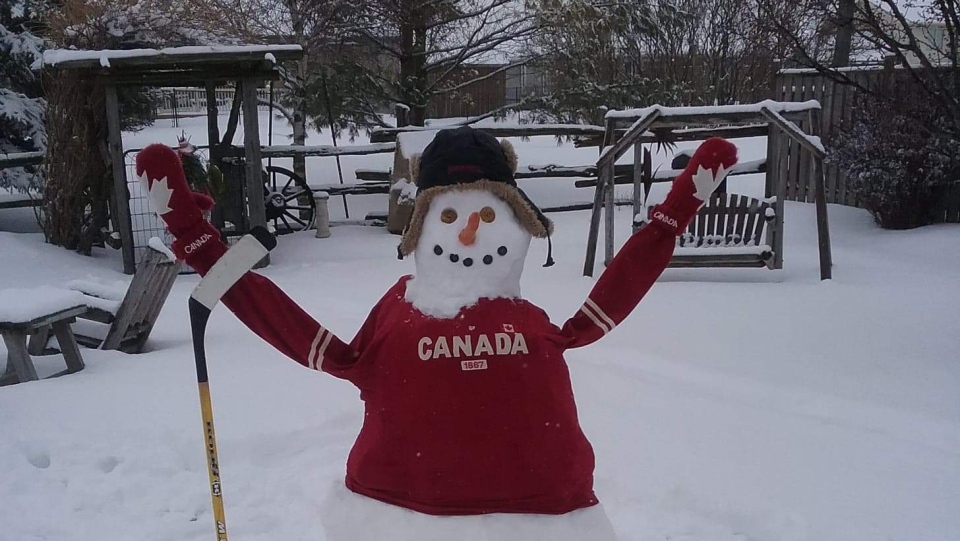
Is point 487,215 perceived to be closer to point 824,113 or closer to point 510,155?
point 510,155

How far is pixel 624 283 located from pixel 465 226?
0.49 m

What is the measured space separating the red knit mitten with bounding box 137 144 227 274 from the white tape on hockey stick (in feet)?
0.31

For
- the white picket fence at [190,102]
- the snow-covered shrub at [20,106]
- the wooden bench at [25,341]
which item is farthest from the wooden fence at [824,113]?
the white picket fence at [190,102]

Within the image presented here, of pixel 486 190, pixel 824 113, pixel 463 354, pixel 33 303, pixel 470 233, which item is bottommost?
pixel 33 303

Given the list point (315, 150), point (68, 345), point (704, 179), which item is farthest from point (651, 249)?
point (315, 150)

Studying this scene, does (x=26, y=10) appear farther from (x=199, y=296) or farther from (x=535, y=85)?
(x=199, y=296)

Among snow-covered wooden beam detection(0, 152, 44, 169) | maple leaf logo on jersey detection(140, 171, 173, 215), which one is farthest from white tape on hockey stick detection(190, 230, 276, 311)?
snow-covered wooden beam detection(0, 152, 44, 169)

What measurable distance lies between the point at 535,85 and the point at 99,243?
8.18 meters

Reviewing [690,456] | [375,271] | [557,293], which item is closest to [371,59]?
[375,271]

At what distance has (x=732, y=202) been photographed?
769cm

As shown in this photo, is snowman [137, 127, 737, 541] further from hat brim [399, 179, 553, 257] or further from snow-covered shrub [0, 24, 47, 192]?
snow-covered shrub [0, 24, 47, 192]

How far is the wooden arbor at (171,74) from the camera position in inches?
304

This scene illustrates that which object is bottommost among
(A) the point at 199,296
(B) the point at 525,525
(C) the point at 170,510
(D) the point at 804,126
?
(C) the point at 170,510

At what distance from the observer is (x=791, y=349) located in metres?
5.32
